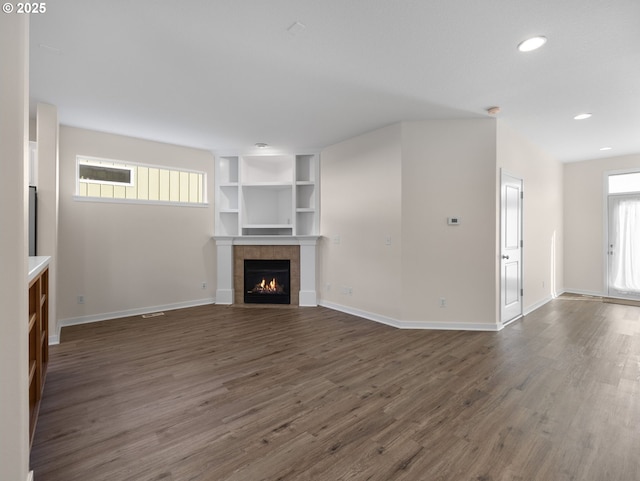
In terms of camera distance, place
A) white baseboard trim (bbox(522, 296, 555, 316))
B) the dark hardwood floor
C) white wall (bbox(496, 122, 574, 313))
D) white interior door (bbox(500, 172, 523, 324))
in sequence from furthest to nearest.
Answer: white baseboard trim (bbox(522, 296, 555, 316)), white wall (bbox(496, 122, 574, 313)), white interior door (bbox(500, 172, 523, 324)), the dark hardwood floor

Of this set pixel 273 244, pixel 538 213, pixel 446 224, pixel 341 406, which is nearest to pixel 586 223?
pixel 538 213

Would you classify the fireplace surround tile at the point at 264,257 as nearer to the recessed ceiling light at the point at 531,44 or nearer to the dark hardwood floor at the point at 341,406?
the dark hardwood floor at the point at 341,406

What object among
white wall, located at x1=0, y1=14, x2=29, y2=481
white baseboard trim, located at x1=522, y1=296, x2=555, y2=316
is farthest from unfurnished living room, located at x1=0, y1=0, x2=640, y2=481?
white baseboard trim, located at x1=522, y1=296, x2=555, y2=316

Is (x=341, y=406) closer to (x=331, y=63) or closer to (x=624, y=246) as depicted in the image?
(x=331, y=63)

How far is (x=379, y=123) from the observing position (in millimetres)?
4070

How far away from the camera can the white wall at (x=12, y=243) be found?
115 centimetres

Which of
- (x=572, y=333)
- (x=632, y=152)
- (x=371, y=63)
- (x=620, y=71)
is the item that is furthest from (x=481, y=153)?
(x=632, y=152)

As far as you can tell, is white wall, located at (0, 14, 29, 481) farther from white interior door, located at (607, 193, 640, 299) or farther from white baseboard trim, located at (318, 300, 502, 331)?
white interior door, located at (607, 193, 640, 299)

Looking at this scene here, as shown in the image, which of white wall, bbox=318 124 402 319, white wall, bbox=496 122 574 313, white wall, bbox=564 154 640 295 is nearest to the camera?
white wall, bbox=318 124 402 319

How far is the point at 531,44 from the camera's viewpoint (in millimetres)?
2303

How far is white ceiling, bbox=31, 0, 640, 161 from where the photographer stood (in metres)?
2.00

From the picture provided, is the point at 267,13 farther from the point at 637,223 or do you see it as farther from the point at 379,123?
the point at 637,223

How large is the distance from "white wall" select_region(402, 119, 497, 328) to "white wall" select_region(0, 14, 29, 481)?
3.69 m

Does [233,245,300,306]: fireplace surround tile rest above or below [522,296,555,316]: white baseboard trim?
above
